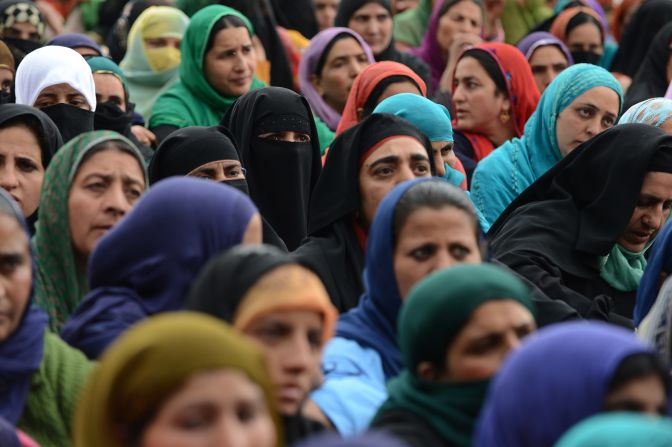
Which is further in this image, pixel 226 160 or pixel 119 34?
pixel 119 34

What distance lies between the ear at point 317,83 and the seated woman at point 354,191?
377 cm

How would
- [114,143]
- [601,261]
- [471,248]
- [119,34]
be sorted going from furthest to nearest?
[119,34] → [601,261] → [114,143] → [471,248]

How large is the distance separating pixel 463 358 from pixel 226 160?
281 cm

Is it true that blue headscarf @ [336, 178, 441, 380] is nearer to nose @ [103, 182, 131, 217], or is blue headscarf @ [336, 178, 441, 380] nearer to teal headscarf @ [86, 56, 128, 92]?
nose @ [103, 182, 131, 217]

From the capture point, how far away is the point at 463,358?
4.25m

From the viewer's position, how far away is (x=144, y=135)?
938 cm

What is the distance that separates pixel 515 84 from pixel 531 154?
3.71ft

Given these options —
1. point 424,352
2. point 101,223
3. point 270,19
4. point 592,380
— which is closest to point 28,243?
point 101,223

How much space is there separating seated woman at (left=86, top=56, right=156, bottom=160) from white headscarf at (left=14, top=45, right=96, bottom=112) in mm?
620

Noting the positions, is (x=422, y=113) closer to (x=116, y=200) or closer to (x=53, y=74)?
(x=53, y=74)

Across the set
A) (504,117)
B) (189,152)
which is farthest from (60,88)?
(504,117)

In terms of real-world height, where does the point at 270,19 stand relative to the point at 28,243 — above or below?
below

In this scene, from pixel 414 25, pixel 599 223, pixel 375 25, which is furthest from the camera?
pixel 414 25

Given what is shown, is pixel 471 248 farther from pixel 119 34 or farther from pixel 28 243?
pixel 119 34
